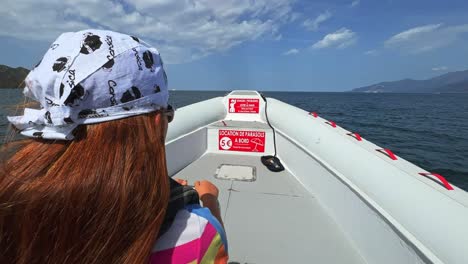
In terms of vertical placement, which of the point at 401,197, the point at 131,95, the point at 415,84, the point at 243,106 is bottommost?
the point at 401,197

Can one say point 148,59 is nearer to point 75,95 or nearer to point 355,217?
point 75,95

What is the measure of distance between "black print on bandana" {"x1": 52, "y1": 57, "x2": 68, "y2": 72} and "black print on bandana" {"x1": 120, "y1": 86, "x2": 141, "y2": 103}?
11 centimetres

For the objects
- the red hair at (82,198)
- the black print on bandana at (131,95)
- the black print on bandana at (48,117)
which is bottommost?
the red hair at (82,198)

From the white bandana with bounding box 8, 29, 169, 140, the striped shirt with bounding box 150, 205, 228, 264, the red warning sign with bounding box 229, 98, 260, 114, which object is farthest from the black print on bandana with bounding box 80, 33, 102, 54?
the red warning sign with bounding box 229, 98, 260, 114

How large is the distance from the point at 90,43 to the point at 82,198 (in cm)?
30

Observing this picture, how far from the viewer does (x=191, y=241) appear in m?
0.58

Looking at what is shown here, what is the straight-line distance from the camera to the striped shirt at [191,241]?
0.56 m

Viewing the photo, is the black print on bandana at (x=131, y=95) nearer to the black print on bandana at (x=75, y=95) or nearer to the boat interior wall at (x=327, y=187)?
the black print on bandana at (x=75, y=95)

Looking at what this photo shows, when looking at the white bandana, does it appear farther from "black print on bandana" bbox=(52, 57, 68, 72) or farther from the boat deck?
the boat deck

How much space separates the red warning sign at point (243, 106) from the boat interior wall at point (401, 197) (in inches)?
73.2

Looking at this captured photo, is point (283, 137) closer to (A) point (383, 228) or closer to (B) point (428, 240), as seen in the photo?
(A) point (383, 228)

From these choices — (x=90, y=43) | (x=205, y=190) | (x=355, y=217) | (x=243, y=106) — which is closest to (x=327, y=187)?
(x=355, y=217)

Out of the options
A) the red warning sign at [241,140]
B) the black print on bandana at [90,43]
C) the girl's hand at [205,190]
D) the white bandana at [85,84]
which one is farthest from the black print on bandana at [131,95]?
the red warning sign at [241,140]

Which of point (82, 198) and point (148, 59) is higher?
point (148, 59)
